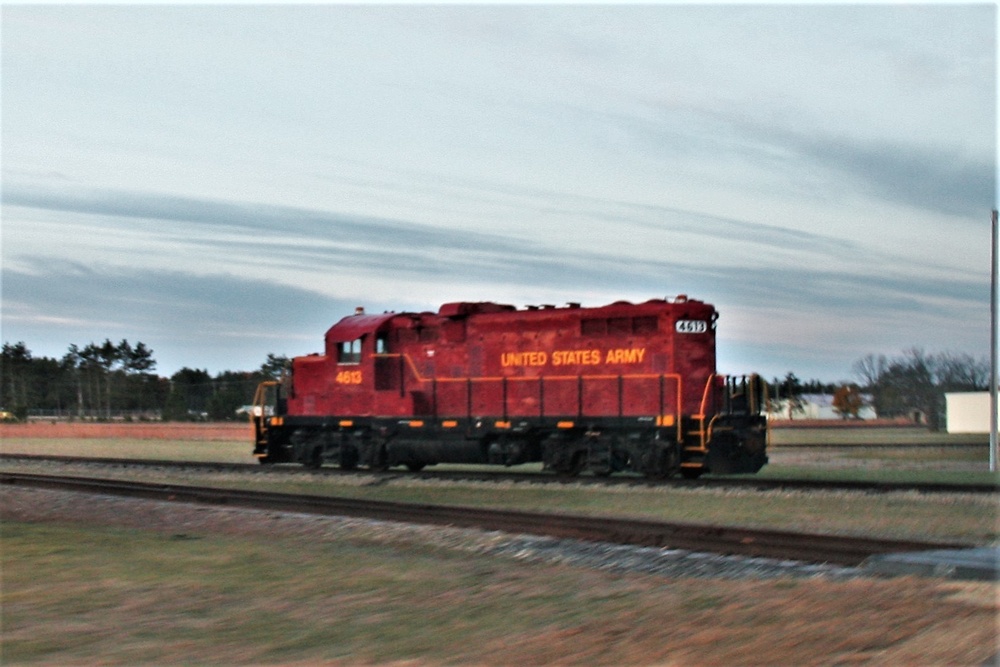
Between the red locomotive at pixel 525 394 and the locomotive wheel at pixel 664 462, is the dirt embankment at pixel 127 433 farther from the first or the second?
the locomotive wheel at pixel 664 462

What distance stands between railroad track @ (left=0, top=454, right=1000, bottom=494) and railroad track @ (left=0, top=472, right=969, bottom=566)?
5608mm

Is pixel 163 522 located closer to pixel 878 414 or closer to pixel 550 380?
pixel 550 380

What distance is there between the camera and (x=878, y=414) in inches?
3967

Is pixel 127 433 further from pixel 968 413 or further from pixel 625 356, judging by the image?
pixel 968 413

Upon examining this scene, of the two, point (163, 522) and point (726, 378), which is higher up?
point (726, 378)

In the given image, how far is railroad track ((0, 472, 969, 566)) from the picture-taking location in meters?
11.6

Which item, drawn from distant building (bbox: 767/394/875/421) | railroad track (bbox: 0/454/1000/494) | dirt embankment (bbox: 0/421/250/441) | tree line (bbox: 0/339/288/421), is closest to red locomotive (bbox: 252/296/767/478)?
railroad track (bbox: 0/454/1000/494)

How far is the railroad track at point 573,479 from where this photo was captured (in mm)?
18594

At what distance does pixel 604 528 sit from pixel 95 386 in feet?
271

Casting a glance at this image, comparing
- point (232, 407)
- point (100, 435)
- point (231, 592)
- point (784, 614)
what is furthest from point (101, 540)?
point (232, 407)

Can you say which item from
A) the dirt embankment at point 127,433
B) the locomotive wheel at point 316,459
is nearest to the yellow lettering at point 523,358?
the locomotive wheel at point 316,459

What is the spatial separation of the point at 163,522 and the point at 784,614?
10.6 m

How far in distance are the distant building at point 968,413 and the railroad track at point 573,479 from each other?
39.5 meters

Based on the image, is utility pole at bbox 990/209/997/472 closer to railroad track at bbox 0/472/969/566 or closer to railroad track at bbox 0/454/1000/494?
railroad track at bbox 0/454/1000/494
